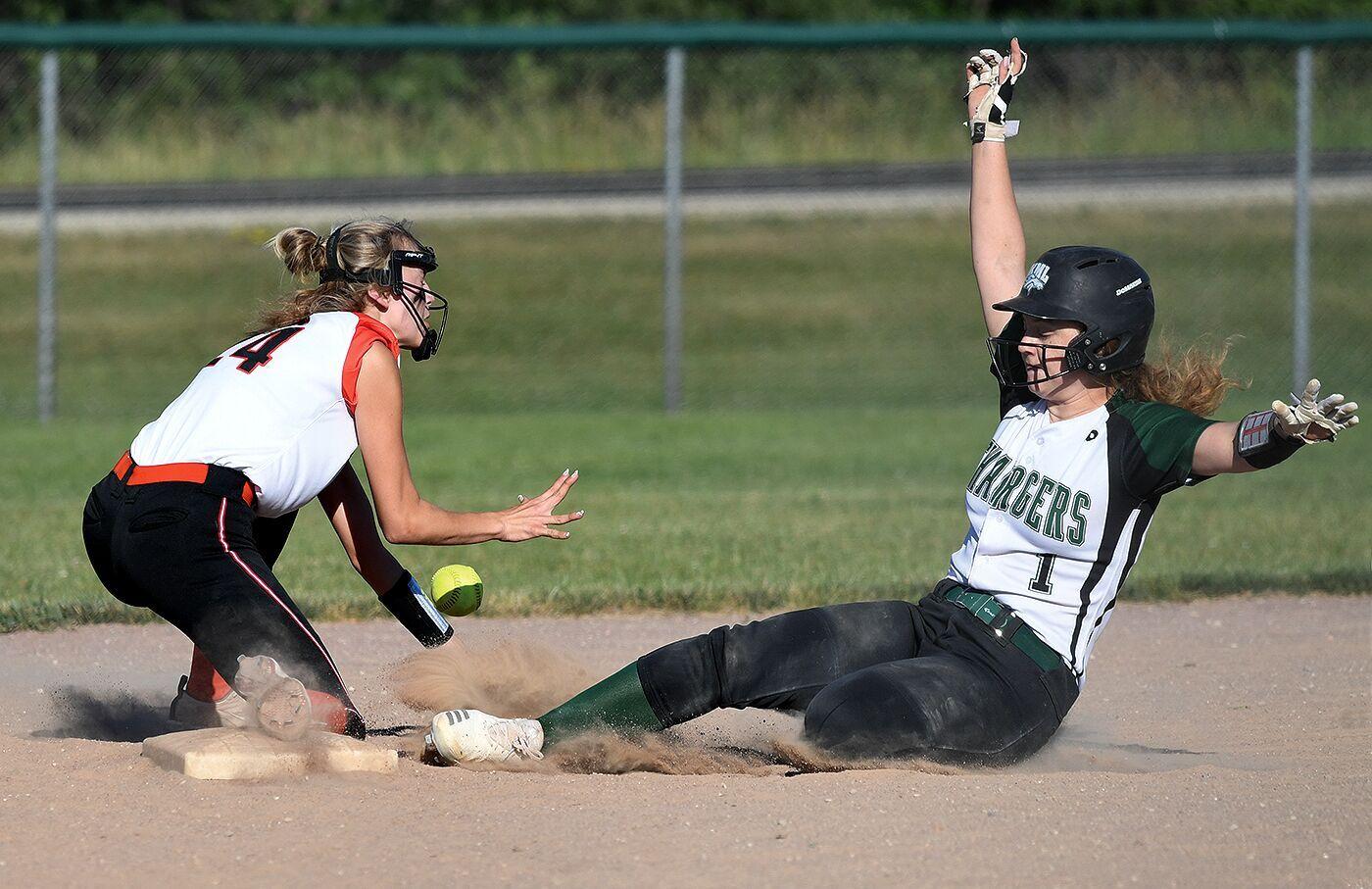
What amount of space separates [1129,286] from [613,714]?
173 cm

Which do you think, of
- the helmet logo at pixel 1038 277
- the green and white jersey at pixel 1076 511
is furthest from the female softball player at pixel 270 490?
the helmet logo at pixel 1038 277

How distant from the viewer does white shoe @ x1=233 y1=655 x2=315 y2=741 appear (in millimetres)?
3992

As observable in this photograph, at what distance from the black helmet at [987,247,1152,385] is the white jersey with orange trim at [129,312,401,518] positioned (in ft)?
5.64

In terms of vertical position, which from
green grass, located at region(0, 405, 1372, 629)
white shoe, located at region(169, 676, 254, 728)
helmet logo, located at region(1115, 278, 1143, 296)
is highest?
helmet logo, located at region(1115, 278, 1143, 296)

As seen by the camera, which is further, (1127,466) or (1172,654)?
(1172,654)

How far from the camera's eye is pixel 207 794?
12.4 feet

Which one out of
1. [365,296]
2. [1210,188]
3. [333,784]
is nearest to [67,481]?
[365,296]

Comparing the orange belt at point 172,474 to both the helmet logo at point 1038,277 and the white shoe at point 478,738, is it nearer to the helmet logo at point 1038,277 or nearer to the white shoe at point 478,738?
the white shoe at point 478,738

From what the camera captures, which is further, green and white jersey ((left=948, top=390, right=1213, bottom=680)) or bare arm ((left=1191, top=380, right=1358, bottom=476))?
green and white jersey ((left=948, top=390, right=1213, bottom=680))

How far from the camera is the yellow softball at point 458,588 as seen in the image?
4.75 metres

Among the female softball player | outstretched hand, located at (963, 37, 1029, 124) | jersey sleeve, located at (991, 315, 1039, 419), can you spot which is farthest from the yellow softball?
outstretched hand, located at (963, 37, 1029, 124)

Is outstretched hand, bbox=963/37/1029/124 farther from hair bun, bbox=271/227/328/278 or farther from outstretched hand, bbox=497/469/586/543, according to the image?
hair bun, bbox=271/227/328/278

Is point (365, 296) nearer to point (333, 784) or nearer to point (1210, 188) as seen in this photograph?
point (333, 784)

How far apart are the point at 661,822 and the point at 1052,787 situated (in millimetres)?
981
